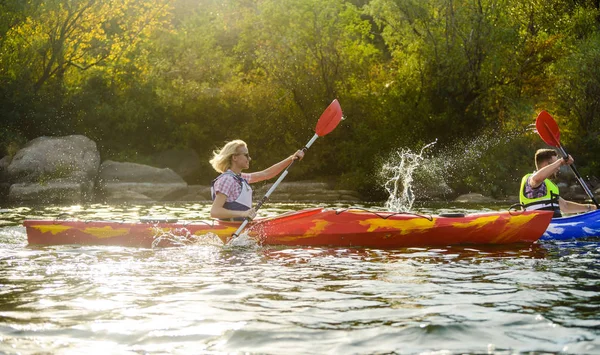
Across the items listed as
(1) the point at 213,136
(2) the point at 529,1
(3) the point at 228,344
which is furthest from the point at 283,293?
(2) the point at 529,1

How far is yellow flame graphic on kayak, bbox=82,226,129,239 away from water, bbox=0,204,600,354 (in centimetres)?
31

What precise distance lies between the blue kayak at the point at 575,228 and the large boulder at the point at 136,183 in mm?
12169

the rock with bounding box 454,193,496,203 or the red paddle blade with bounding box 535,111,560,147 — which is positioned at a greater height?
the red paddle blade with bounding box 535,111,560,147

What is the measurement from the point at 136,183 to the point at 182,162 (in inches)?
135

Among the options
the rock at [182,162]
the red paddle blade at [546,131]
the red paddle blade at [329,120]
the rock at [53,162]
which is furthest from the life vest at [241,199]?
the rock at [182,162]

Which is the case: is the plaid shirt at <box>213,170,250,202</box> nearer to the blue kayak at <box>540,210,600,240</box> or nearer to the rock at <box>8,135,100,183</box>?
the blue kayak at <box>540,210,600,240</box>

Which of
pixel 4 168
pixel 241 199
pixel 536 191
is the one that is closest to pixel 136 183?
pixel 4 168

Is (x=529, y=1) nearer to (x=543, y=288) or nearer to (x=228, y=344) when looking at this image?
(x=543, y=288)

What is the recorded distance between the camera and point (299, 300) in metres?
5.05

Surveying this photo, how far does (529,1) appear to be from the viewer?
23125 mm

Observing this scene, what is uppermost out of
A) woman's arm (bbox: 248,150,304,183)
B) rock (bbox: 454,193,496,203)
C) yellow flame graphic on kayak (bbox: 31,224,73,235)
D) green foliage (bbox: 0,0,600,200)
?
green foliage (bbox: 0,0,600,200)

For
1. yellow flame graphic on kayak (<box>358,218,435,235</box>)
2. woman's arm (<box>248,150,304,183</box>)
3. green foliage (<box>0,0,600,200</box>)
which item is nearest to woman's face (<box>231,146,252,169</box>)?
woman's arm (<box>248,150,304,183</box>)

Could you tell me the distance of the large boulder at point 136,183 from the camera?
→ 18781 millimetres

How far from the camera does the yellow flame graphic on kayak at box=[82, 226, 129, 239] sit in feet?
26.3
